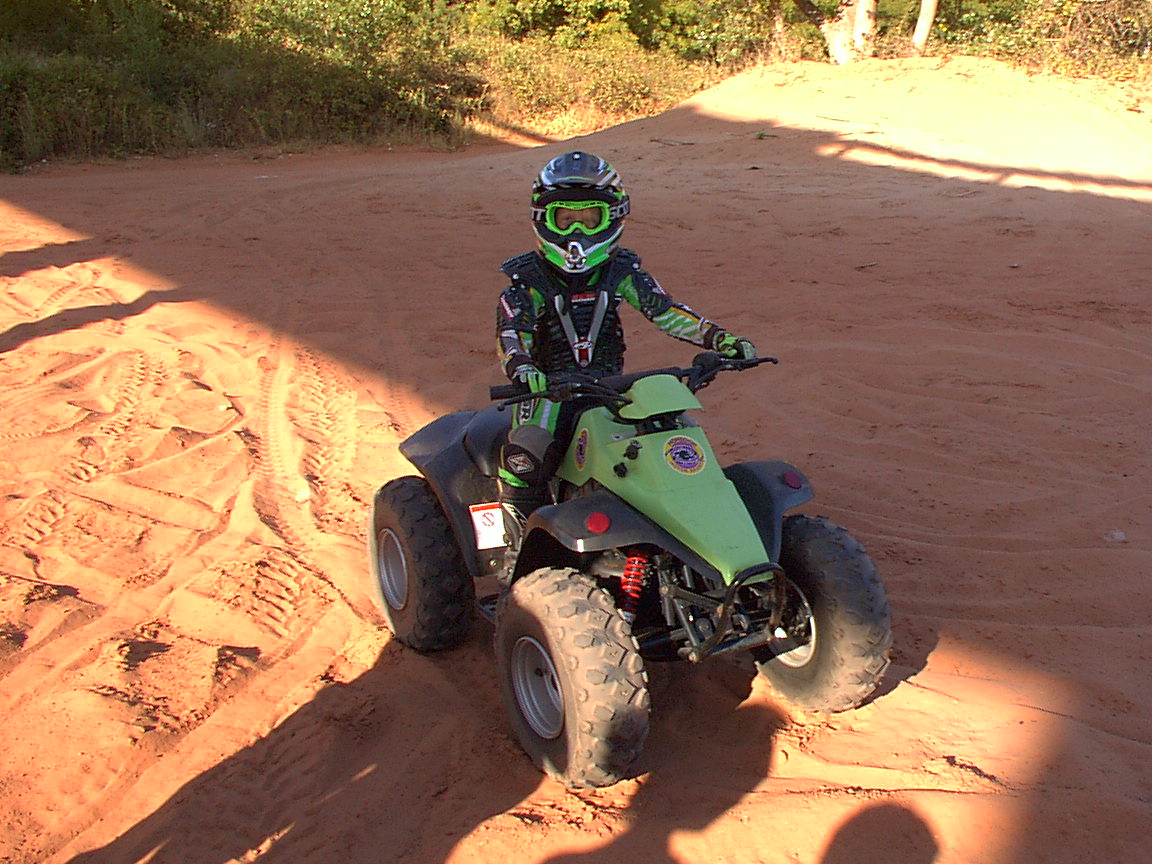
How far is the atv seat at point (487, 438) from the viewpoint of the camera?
4.30 meters

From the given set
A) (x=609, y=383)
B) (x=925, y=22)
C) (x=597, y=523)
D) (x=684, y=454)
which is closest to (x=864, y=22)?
(x=925, y=22)

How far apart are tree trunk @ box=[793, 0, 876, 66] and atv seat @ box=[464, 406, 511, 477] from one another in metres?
21.0

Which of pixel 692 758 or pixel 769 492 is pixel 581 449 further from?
pixel 692 758

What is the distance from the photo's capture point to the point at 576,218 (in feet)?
13.8

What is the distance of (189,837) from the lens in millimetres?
3363

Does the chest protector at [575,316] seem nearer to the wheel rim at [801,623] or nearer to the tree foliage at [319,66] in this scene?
the wheel rim at [801,623]

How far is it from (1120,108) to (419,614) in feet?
56.1

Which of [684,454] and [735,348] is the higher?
[735,348]

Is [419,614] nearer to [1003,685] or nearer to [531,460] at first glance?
[531,460]

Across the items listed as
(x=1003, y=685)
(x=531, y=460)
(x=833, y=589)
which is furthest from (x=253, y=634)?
(x=1003, y=685)

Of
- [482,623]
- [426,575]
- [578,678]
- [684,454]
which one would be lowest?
[482,623]

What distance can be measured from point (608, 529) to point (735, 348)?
3.33 feet

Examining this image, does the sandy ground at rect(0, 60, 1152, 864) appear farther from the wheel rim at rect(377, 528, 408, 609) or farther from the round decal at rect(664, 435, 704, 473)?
the round decal at rect(664, 435, 704, 473)

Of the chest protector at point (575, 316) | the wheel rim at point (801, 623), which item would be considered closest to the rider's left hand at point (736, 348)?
the chest protector at point (575, 316)
